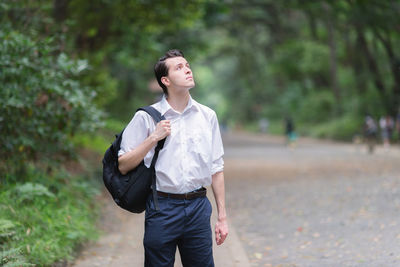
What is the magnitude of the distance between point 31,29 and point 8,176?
2372 millimetres

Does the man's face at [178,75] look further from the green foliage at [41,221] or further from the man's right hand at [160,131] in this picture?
the green foliage at [41,221]

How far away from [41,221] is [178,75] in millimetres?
3814

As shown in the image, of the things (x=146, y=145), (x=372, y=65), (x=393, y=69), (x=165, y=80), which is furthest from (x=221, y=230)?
(x=372, y=65)

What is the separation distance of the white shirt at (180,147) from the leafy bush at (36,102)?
12.2 ft

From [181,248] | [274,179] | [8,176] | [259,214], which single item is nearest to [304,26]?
[274,179]

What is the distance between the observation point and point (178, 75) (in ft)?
11.2

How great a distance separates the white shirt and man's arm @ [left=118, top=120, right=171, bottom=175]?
8 cm

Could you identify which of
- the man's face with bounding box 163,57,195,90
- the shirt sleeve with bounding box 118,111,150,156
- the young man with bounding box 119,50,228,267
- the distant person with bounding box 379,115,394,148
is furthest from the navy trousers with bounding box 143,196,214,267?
the distant person with bounding box 379,115,394,148

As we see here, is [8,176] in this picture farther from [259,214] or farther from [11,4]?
[259,214]

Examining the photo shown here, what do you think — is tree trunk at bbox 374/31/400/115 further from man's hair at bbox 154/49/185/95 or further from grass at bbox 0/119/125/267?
man's hair at bbox 154/49/185/95

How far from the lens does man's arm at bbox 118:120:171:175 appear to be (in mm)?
3275

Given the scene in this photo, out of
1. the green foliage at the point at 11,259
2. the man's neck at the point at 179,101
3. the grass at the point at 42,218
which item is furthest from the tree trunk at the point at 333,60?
the man's neck at the point at 179,101

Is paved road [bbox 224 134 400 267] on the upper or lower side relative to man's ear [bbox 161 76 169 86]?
lower

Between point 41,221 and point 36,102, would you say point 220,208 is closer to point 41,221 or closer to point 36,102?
point 41,221
